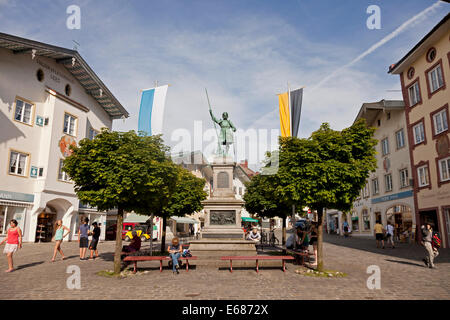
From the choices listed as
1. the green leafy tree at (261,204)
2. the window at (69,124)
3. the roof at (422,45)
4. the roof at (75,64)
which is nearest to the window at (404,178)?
the roof at (422,45)

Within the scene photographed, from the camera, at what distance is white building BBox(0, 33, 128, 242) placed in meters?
23.3

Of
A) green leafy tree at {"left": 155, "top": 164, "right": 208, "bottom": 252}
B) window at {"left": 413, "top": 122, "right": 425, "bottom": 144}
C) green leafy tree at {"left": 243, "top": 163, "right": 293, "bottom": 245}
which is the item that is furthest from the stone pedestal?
window at {"left": 413, "top": 122, "right": 425, "bottom": 144}

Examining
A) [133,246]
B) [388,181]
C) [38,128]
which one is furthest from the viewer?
[388,181]

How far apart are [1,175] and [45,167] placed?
3415mm

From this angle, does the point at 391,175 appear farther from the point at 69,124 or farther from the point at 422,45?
the point at 69,124

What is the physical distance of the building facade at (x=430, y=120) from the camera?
69.7 ft

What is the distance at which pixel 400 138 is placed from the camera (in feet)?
91.6

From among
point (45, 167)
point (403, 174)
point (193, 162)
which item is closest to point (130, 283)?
point (45, 167)

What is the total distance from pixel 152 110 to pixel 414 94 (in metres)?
19.5

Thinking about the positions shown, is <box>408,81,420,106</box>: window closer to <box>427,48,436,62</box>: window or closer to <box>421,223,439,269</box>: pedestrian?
<box>427,48,436,62</box>: window

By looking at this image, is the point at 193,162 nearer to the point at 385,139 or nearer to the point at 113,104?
the point at 113,104

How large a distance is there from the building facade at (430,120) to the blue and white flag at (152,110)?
17.7 meters

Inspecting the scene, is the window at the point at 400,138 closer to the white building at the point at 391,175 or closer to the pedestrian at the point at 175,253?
the white building at the point at 391,175

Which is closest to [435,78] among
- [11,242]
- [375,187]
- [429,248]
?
[375,187]
